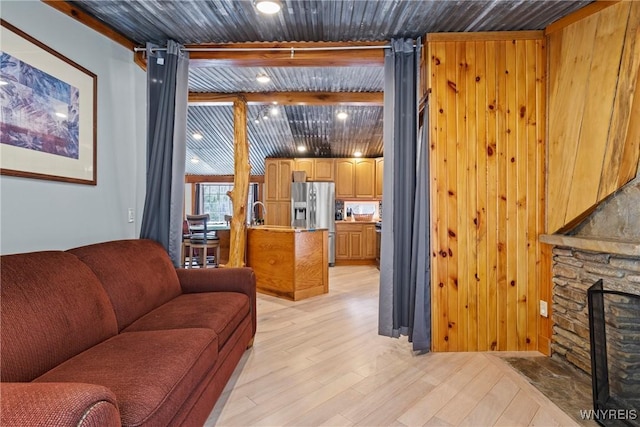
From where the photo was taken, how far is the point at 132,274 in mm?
2043

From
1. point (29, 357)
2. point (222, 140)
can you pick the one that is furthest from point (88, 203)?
point (222, 140)

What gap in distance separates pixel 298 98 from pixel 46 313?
383 centimetres

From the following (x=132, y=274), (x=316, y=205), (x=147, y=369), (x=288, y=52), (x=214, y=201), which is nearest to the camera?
(x=147, y=369)

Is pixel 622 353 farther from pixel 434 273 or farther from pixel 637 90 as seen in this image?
pixel 637 90

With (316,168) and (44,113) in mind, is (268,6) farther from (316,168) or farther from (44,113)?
(316,168)

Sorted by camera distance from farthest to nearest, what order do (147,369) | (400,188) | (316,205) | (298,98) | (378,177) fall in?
(378,177), (316,205), (298,98), (400,188), (147,369)

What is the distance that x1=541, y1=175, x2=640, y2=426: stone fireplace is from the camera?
1775 mm

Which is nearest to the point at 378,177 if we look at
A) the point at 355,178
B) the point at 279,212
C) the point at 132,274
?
the point at 355,178

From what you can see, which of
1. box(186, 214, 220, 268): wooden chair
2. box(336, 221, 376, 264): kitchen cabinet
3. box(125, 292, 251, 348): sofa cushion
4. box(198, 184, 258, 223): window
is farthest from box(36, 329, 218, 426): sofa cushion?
box(198, 184, 258, 223): window

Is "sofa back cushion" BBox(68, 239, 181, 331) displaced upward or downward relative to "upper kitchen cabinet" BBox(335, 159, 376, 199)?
downward

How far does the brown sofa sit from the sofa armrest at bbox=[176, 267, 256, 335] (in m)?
0.25

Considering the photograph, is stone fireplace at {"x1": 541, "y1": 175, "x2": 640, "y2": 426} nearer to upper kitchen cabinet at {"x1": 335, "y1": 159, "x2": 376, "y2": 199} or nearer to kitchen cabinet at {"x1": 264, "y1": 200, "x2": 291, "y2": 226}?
upper kitchen cabinet at {"x1": 335, "y1": 159, "x2": 376, "y2": 199}

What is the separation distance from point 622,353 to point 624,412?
326 mm

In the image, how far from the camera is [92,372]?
1.22 metres
